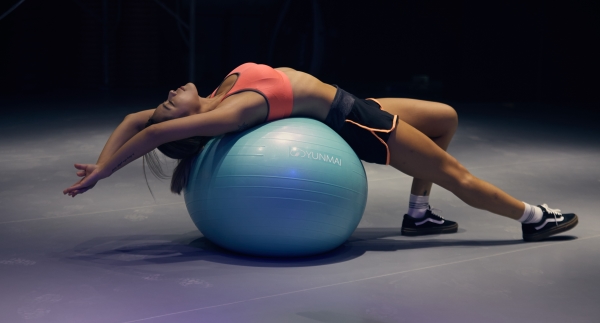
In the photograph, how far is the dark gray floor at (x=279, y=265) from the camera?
2.43 meters

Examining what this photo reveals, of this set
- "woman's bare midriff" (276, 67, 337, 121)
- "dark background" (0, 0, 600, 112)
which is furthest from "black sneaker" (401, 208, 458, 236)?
"dark background" (0, 0, 600, 112)

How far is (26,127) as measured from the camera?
20.5 feet

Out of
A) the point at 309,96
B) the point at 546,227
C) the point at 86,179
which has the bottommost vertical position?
the point at 546,227

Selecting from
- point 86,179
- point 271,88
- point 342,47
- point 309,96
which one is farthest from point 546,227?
point 342,47

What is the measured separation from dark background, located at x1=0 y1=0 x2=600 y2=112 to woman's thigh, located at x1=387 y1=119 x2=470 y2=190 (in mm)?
6236

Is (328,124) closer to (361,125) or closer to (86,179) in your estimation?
(361,125)

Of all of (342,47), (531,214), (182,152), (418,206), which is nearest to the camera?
(182,152)

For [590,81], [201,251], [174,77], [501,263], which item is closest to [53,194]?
[201,251]

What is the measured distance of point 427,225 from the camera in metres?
3.50

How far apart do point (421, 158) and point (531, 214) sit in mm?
619

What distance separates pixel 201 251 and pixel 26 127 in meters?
3.80

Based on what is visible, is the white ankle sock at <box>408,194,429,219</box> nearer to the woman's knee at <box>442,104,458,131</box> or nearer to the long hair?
the woman's knee at <box>442,104,458,131</box>

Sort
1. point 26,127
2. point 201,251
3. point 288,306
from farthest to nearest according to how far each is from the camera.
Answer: point 26,127 < point 201,251 < point 288,306

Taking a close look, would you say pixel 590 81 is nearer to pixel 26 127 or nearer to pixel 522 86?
pixel 522 86
